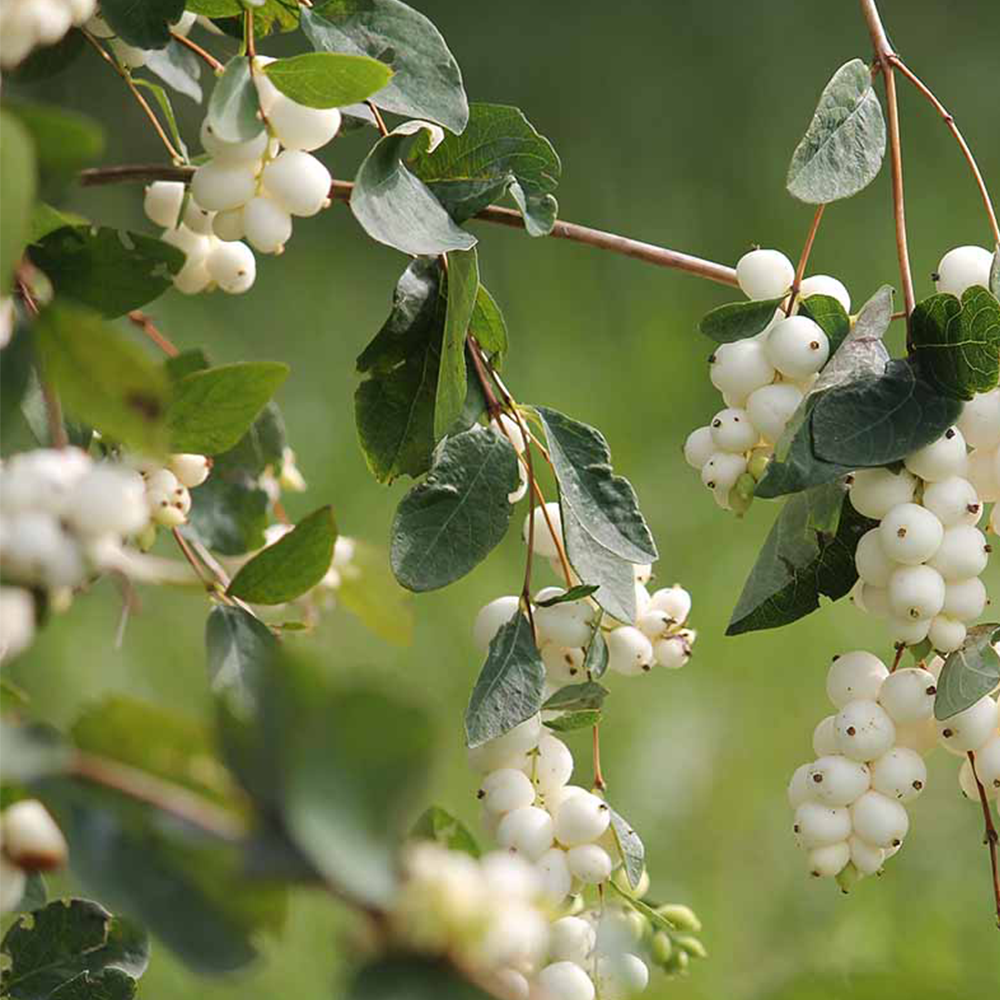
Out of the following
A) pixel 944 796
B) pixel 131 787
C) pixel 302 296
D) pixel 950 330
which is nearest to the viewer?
pixel 131 787

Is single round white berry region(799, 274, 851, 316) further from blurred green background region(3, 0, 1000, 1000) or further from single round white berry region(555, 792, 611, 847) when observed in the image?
blurred green background region(3, 0, 1000, 1000)

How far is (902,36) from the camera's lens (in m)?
1.58

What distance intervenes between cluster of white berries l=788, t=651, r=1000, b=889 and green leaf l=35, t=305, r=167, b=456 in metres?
0.20

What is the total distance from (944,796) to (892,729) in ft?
2.77

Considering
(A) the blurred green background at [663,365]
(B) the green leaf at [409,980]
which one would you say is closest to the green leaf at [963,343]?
(B) the green leaf at [409,980]

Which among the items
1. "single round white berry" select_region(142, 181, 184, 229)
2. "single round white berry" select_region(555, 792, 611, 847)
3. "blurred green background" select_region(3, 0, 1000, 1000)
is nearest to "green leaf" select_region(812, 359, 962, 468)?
"single round white berry" select_region(555, 792, 611, 847)

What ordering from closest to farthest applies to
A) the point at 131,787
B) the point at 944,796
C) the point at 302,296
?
the point at 131,787 < the point at 944,796 < the point at 302,296

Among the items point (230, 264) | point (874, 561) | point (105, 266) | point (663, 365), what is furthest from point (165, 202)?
point (663, 365)

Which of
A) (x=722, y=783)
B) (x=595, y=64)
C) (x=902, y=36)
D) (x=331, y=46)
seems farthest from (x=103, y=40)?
(x=902, y=36)

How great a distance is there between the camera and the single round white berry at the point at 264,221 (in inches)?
13.6

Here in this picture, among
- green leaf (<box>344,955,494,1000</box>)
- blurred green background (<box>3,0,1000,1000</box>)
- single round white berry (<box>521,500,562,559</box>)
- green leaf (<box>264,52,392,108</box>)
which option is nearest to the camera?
green leaf (<box>344,955,494,1000</box>)

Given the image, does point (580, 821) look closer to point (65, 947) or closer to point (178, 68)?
point (65, 947)

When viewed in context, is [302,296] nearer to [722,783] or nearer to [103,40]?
[722,783]

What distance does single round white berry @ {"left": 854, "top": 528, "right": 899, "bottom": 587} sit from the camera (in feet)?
1.13
